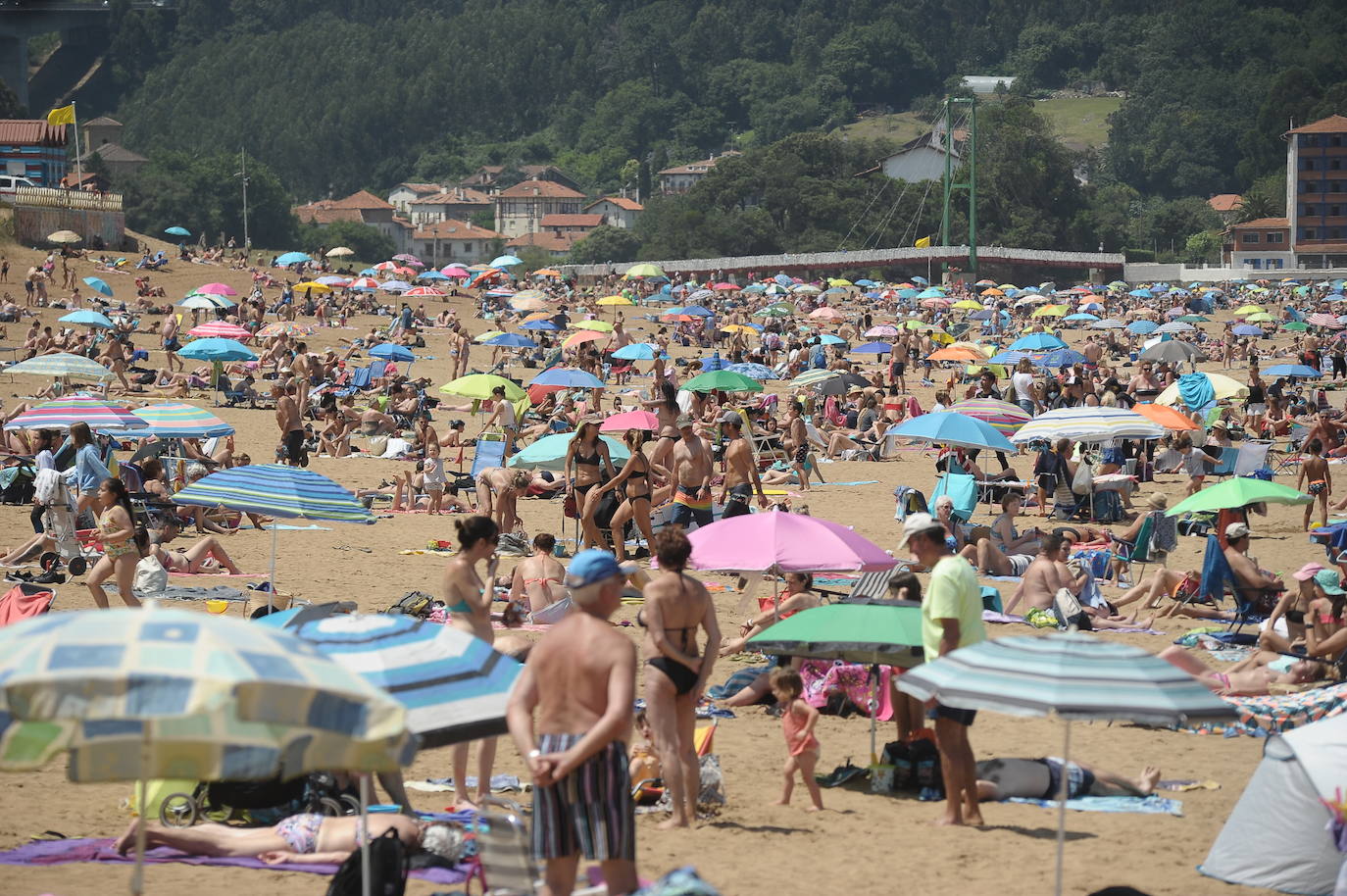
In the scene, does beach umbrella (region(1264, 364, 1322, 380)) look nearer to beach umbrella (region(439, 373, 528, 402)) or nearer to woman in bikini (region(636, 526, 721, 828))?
beach umbrella (region(439, 373, 528, 402))

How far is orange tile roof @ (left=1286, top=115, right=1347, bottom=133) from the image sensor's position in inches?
3622

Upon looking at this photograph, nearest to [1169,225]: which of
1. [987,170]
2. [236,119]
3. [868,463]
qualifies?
[987,170]

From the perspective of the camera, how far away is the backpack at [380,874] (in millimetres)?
4887

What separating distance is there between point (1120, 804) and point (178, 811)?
3575 millimetres

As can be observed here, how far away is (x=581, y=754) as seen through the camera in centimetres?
445

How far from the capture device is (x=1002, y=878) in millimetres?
5699

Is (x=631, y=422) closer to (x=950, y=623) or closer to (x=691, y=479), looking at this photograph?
(x=691, y=479)

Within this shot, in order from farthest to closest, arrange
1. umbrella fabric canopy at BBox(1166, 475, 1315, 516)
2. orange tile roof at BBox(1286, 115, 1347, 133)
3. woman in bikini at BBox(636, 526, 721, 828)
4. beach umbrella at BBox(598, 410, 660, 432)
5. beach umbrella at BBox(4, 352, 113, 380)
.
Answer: orange tile roof at BBox(1286, 115, 1347, 133)
beach umbrella at BBox(4, 352, 113, 380)
beach umbrella at BBox(598, 410, 660, 432)
umbrella fabric canopy at BBox(1166, 475, 1315, 516)
woman in bikini at BBox(636, 526, 721, 828)

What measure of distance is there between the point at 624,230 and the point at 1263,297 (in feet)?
117

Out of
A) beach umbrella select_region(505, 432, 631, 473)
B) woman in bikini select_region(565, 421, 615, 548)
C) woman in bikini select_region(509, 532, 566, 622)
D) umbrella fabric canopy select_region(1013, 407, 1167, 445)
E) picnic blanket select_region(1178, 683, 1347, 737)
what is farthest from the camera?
umbrella fabric canopy select_region(1013, 407, 1167, 445)

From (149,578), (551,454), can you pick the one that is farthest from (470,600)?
(551,454)

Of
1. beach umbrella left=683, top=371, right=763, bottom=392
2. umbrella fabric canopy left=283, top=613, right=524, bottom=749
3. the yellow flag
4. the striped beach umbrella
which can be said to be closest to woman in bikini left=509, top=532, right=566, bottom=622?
umbrella fabric canopy left=283, top=613, right=524, bottom=749

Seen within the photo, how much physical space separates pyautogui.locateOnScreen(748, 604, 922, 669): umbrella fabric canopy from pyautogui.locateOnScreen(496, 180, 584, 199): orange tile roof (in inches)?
4206

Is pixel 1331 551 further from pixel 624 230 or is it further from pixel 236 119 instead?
pixel 236 119
